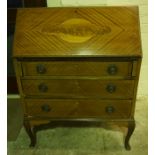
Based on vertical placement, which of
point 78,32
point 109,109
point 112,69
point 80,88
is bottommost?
point 109,109

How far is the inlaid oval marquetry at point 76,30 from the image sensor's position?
5.88ft

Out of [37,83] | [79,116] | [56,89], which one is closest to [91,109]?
[79,116]

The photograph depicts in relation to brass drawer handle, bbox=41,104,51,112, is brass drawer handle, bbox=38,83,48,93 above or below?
above

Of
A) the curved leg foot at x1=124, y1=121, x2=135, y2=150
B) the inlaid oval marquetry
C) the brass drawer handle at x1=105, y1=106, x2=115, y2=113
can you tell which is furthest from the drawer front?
the curved leg foot at x1=124, y1=121, x2=135, y2=150

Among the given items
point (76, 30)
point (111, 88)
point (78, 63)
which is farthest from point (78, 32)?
point (111, 88)

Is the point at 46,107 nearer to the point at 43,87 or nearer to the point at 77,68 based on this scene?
the point at 43,87

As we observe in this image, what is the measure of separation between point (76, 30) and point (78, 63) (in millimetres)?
249

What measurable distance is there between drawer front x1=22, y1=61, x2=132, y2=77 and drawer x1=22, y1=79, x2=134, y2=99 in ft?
0.19

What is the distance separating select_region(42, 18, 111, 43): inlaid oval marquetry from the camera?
5.88ft

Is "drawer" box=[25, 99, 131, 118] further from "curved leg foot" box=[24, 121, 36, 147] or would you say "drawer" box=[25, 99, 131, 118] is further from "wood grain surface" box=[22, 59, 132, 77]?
"wood grain surface" box=[22, 59, 132, 77]

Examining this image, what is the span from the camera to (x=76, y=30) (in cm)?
182

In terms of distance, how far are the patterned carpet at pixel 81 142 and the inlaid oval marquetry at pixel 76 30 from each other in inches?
37.5

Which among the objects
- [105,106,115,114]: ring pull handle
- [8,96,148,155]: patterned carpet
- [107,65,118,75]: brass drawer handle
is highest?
[107,65,118,75]: brass drawer handle

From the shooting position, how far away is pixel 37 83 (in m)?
1.85
